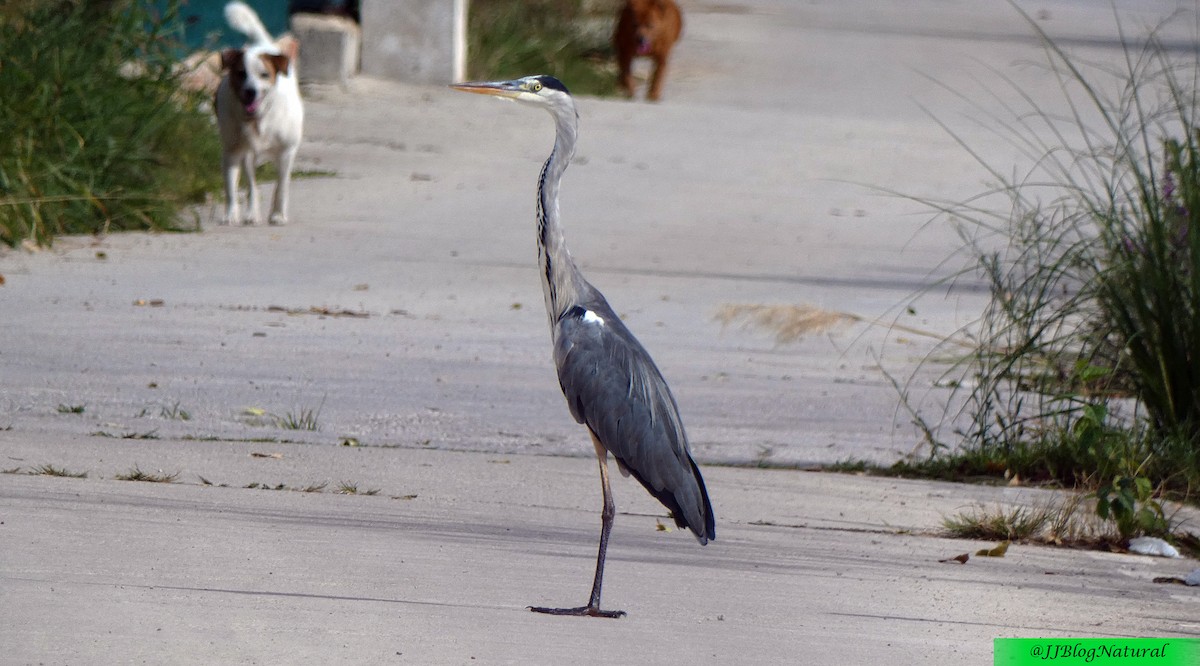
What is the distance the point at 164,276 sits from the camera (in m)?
10.8

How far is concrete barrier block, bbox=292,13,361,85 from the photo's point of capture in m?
19.2

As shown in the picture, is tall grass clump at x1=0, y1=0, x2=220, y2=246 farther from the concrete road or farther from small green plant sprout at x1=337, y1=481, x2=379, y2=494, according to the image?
small green plant sprout at x1=337, y1=481, x2=379, y2=494

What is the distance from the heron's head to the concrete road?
147cm

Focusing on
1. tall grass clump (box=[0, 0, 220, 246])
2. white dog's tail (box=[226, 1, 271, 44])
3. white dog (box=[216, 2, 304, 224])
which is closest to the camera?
tall grass clump (box=[0, 0, 220, 246])

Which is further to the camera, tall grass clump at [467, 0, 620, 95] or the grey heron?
tall grass clump at [467, 0, 620, 95]

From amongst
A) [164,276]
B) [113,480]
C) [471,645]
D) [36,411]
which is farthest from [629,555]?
[164,276]

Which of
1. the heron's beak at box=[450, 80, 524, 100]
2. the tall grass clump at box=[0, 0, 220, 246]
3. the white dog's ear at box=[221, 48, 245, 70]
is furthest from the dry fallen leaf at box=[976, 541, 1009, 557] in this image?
the white dog's ear at box=[221, 48, 245, 70]

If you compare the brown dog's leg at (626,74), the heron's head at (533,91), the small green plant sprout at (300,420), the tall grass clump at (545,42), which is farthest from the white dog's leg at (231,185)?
the brown dog's leg at (626,74)

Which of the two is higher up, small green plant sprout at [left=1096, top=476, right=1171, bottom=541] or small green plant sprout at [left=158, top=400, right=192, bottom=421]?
small green plant sprout at [left=1096, top=476, right=1171, bottom=541]

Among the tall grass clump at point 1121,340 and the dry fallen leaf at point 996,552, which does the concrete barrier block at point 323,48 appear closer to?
the tall grass clump at point 1121,340

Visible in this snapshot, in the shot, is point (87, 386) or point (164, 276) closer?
point (87, 386)

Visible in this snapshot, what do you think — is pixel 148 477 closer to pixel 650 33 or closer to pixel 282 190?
pixel 282 190

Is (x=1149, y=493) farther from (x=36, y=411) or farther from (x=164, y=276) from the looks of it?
(x=164, y=276)

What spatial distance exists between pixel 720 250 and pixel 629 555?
24.6ft
